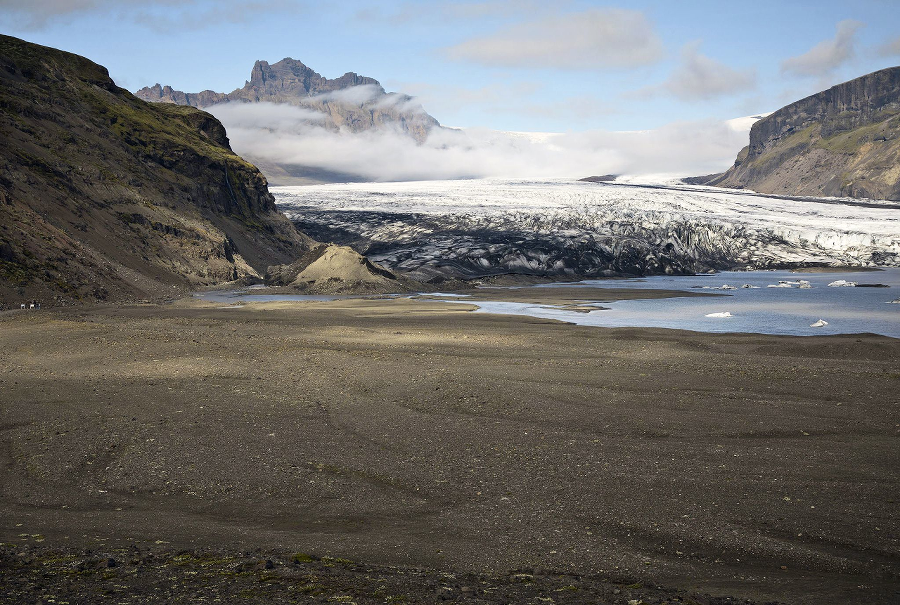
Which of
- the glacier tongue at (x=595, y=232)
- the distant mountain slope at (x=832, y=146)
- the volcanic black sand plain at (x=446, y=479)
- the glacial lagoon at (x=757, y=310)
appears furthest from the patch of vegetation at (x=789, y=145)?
the volcanic black sand plain at (x=446, y=479)

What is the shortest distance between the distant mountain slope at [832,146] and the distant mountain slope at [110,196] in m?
117

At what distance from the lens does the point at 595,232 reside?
64.2 m

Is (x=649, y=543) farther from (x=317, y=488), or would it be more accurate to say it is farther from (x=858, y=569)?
(x=317, y=488)

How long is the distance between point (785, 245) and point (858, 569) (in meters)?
65.4

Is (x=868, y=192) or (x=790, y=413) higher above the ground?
(x=868, y=192)

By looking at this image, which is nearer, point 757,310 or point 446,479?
point 446,479

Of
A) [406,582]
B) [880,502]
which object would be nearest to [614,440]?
[880,502]

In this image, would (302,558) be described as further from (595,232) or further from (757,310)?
(595,232)

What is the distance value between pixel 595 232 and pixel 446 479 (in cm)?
5852

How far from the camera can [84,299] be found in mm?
28047

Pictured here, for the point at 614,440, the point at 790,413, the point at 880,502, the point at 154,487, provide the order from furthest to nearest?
the point at 790,413 → the point at 614,440 → the point at 154,487 → the point at 880,502

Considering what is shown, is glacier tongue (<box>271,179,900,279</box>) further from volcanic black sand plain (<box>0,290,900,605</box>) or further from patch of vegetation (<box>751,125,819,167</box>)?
patch of vegetation (<box>751,125,819,167</box>)

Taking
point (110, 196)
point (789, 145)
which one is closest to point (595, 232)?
point (110, 196)

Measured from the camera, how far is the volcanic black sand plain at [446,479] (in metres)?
5.08
